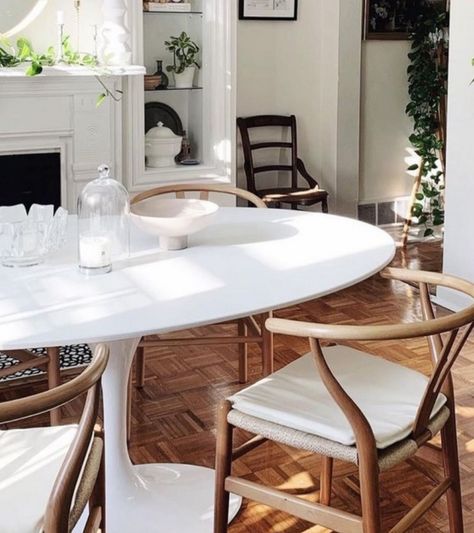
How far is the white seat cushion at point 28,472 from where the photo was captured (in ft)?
5.49

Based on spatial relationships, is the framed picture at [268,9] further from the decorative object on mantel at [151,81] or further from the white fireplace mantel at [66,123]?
the white fireplace mantel at [66,123]

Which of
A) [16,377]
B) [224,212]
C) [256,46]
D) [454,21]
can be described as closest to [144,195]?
[224,212]

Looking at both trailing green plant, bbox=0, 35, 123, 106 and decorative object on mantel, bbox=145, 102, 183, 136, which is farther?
Answer: decorative object on mantel, bbox=145, 102, 183, 136

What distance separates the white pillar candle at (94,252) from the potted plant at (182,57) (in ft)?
8.52

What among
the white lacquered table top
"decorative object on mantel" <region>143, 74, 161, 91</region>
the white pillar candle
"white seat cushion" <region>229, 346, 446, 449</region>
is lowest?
"white seat cushion" <region>229, 346, 446, 449</region>

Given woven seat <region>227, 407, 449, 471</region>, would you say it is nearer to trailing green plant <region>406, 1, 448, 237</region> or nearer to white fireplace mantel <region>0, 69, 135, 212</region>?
white fireplace mantel <region>0, 69, 135, 212</region>

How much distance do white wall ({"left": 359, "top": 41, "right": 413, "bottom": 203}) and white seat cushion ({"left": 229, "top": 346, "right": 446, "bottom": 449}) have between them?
12.2 ft

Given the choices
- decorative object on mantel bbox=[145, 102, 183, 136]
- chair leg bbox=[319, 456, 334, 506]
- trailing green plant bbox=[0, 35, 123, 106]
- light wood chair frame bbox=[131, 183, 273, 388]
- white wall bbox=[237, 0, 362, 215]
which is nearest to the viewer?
chair leg bbox=[319, 456, 334, 506]

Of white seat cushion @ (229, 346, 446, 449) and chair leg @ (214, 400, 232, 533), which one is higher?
white seat cushion @ (229, 346, 446, 449)

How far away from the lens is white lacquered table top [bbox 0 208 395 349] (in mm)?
1924

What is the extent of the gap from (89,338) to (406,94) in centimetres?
453

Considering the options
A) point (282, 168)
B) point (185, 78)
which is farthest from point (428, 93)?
point (185, 78)

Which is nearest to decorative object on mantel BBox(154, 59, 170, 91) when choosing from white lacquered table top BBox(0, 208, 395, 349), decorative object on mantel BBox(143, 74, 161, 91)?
decorative object on mantel BBox(143, 74, 161, 91)

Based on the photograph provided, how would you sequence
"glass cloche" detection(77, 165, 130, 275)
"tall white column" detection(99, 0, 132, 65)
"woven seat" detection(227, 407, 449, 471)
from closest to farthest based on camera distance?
1. "woven seat" detection(227, 407, 449, 471)
2. "glass cloche" detection(77, 165, 130, 275)
3. "tall white column" detection(99, 0, 132, 65)
